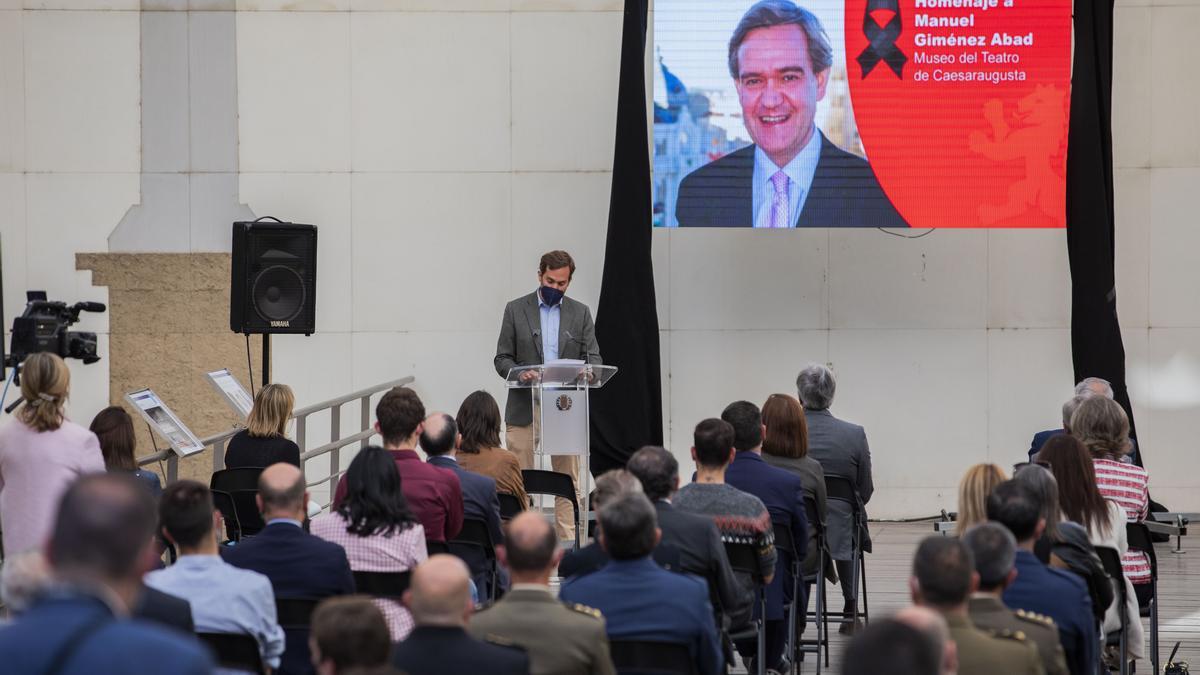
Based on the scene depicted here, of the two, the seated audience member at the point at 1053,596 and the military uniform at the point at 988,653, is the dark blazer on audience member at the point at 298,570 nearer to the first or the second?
the military uniform at the point at 988,653

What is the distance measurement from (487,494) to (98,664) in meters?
3.03

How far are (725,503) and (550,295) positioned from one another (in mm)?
2944

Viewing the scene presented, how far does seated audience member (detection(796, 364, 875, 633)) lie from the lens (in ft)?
18.0

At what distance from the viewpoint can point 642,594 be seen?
316cm

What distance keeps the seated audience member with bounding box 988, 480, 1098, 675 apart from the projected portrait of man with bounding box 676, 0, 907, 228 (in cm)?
420

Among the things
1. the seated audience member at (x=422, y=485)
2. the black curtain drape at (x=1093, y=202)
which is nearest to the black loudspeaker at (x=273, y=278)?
the seated audience member at (x=422, y=485)

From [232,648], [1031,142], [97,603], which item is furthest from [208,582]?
[1031,142]

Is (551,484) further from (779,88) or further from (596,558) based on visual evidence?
(779,88)

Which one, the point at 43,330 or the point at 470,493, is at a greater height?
the point at 43,330

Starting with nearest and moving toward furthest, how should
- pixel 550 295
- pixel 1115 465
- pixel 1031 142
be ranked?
pixel 1115 465 < pixel 550 295 < pixel 1031 142

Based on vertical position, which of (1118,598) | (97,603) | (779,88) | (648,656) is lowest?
(1118,598)

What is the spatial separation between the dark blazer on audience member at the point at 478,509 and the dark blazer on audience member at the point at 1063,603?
1852 millimetres

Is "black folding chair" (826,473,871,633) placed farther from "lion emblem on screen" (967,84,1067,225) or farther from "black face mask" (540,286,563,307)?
"lion emblem on screen" (967,84,1067,225)

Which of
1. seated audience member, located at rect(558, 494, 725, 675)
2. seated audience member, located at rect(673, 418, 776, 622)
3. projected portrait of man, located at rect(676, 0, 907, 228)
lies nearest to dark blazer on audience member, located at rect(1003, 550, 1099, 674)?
seated audience member, located at rect(558, 494, 725, 675)
